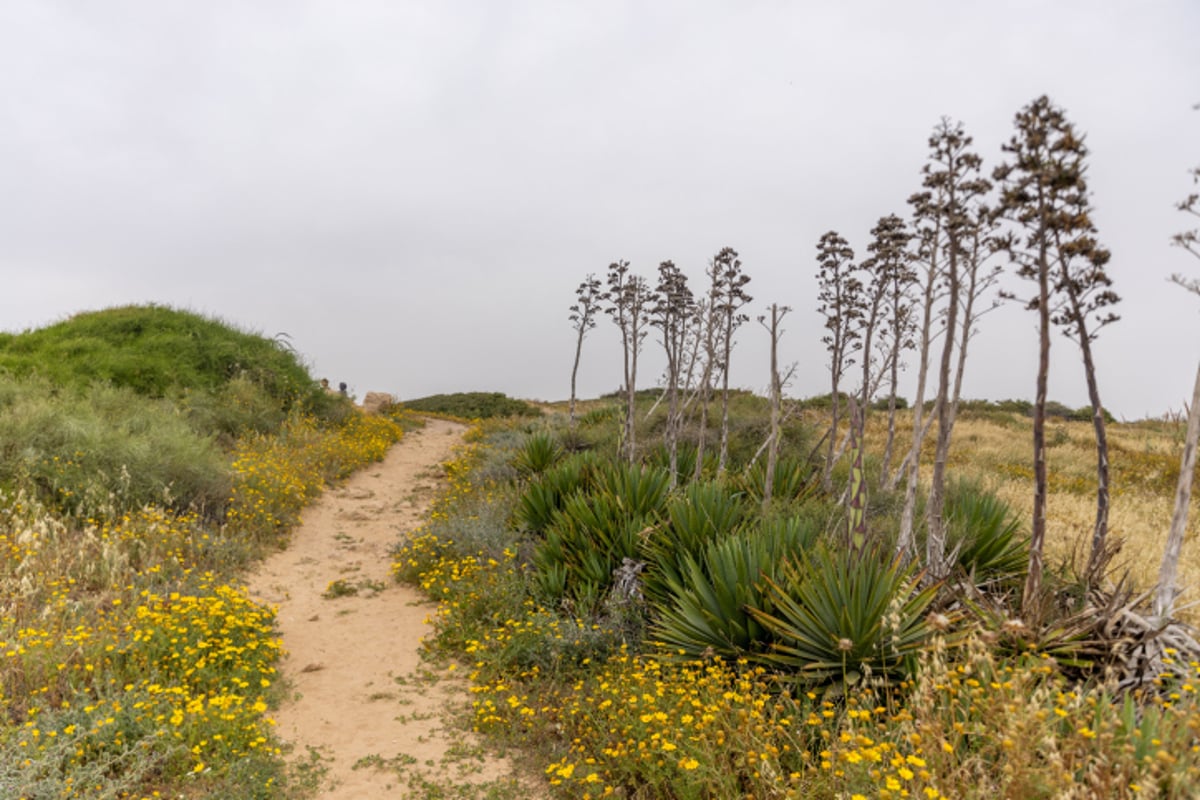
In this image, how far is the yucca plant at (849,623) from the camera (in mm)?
4527

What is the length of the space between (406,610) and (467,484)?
5.15 meters

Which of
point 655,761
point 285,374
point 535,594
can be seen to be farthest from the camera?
point 285,374

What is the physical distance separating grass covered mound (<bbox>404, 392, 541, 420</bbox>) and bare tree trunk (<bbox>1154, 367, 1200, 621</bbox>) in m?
27.2

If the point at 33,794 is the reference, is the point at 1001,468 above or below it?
above

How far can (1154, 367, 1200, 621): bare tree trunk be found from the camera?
4.41 m

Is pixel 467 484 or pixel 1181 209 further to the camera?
pixel 467 484

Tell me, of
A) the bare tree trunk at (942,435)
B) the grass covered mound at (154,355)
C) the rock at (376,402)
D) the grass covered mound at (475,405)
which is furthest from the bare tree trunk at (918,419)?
A: the grass covered mound at (475,405)

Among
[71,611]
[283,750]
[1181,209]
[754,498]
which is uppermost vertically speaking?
[1181,209]

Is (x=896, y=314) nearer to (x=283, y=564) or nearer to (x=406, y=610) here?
(x=406, y=610)

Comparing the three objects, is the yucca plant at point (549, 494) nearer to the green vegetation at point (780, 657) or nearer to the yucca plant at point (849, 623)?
the green vegetation at point (780, 657)

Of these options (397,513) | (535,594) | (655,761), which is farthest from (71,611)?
(397,513)

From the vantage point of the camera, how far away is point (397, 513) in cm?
1301

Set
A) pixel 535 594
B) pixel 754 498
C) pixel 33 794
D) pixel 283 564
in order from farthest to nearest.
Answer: pixel 283 564
pixel 754 498
pixel 535 594
pixel 33 794

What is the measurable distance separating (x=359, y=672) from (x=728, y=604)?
3628 mm
